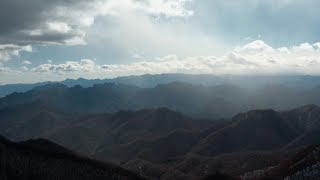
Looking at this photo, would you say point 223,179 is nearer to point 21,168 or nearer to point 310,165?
point 310,165

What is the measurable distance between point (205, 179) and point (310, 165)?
4212 centimetres

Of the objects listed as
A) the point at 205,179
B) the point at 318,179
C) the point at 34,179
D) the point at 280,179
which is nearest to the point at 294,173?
the point at 280,179

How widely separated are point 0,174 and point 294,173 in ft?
370

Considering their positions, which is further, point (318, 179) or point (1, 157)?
point (1, 157)

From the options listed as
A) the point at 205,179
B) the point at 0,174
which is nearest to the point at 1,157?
the point at 0,174

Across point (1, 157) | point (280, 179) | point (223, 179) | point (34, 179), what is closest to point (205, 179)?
point (223, 179)

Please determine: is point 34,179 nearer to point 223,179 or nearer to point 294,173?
point 223,179

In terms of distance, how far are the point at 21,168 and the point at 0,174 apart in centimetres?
871

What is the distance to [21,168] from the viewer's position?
196 metres

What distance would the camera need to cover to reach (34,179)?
651ft

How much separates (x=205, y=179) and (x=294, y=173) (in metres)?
35.9

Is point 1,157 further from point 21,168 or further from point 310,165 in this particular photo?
point 310,165

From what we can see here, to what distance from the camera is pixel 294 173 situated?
197500mm

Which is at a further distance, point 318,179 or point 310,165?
point 310,165
